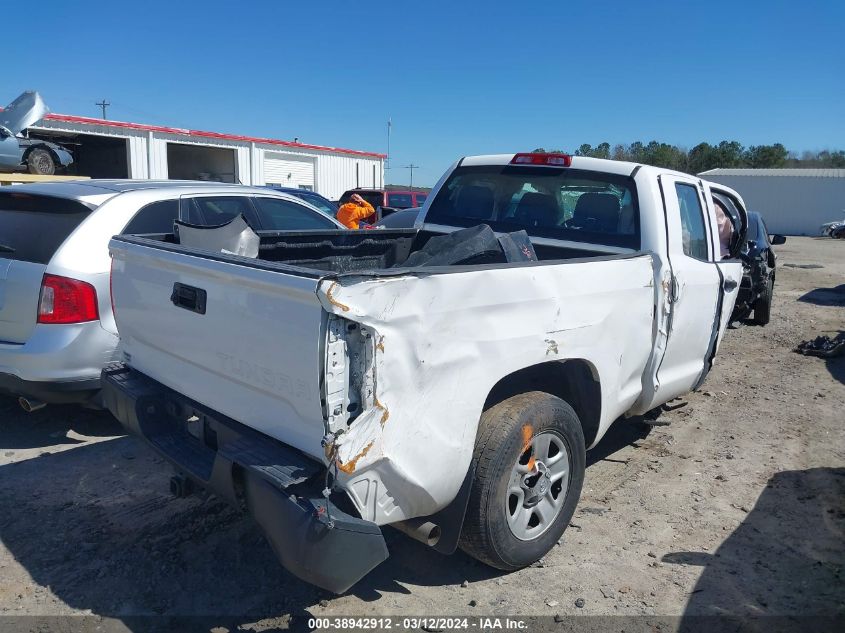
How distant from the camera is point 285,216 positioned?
6105 mm

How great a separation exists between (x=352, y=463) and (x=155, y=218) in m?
3.48

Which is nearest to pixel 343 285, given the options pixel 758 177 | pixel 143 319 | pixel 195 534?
pixel 143 319

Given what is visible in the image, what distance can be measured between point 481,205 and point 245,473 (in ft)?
10.4

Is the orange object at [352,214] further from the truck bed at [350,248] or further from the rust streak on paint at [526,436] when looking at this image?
the rust streak on paint at [526,436]

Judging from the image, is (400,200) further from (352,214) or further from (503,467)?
(503,467)

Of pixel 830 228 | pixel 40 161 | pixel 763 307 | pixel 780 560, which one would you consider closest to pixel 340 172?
pixel 40 161

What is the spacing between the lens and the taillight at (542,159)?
4.70 metres

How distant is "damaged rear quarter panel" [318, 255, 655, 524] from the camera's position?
237 centimetres

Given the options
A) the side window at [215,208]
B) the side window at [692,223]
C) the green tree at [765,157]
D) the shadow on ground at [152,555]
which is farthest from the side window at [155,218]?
the green tree at [765,157]

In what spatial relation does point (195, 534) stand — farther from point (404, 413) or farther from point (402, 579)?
point (404, 413)

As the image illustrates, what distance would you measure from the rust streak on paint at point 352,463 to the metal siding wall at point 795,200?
135ft

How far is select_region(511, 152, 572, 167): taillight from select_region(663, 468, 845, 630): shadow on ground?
2568 mm

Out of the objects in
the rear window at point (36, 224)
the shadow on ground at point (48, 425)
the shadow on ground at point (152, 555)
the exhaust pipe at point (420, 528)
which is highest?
the rear window at point (36, 224)

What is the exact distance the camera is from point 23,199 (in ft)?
16.2
